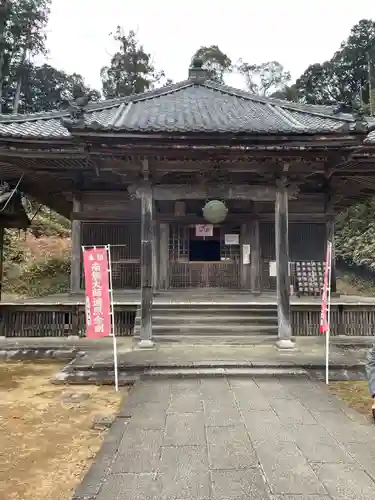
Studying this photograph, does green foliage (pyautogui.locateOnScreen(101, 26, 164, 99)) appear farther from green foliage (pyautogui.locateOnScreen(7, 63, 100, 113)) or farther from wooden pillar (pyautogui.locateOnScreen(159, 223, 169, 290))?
wooden pillar (pyautogui.locateOnScreen(159, 223, 169, 290))

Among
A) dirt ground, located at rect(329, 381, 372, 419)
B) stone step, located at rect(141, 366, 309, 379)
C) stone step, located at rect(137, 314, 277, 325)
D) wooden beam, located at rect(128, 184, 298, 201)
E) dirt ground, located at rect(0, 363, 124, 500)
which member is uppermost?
wooden beam, located at rect(128, 184, 298, 201)

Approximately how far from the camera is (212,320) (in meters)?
9.40

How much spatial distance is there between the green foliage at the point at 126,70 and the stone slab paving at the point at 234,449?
39098 mm

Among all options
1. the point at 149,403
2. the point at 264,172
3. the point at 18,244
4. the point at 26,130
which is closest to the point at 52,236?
the point at 18,244

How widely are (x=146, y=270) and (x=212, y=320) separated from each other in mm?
2165

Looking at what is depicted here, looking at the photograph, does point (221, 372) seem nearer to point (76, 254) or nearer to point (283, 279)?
point (283, 279)

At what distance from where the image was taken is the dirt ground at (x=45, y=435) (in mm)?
3465

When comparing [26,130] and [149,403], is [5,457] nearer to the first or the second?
[149,403]

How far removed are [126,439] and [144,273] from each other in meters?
4.49

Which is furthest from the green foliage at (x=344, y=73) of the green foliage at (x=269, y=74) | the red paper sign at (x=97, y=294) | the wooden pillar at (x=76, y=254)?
Result: the red paper sign at (x=97, y=294)

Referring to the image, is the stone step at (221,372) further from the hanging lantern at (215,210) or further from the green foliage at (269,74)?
the green foliage at (269,74)

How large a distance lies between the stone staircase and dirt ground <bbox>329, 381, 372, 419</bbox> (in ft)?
8.42

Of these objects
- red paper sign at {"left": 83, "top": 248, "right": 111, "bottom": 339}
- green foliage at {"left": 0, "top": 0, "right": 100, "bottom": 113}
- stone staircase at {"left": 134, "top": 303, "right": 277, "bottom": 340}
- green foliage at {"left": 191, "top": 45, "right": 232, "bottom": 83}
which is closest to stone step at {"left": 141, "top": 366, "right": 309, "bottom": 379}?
red paper sign at {"left": 83, "top": 248, "right": 111, "bottom": 339}

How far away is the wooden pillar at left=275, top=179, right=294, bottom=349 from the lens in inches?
328
